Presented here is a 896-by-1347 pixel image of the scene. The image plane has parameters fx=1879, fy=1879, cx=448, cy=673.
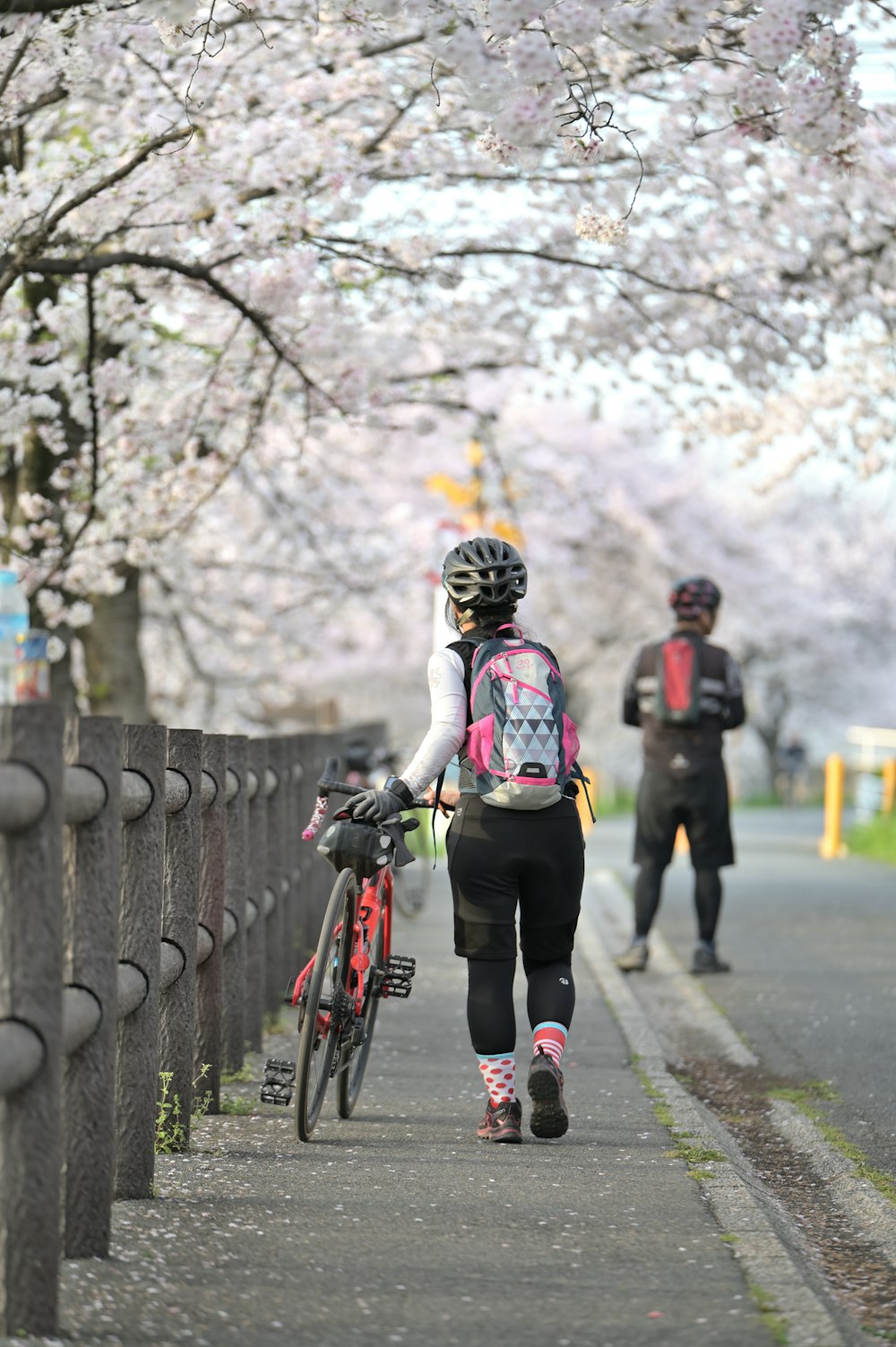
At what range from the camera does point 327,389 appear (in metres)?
12.8

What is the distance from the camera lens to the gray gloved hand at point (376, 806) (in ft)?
17.3

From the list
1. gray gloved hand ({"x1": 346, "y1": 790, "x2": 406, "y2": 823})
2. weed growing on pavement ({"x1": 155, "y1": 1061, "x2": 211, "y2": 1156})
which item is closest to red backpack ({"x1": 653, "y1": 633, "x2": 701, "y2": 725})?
gray gloved hand ({"x1": 346, "y1": 790, "x2": 406, "y2": 823})

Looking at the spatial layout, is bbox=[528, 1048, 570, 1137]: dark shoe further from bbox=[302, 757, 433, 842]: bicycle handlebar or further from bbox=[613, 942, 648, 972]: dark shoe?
bbox=[613, 942, 648, 972]: dark shoe

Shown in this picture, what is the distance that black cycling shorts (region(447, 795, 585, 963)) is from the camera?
545 centimetres

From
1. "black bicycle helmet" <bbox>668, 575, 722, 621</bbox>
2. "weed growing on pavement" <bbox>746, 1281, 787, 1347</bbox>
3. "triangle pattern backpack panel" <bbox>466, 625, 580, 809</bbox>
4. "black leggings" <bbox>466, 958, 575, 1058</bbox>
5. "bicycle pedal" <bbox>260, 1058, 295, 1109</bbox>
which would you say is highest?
"black bicycle helmet" <bbox>668, 575, 722, 621</bbox>

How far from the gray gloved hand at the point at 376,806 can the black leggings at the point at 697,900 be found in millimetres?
4834

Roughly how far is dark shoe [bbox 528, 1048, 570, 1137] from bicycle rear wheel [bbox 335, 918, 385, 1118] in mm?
619

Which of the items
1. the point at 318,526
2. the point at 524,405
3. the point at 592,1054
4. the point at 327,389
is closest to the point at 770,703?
the point at 524,405

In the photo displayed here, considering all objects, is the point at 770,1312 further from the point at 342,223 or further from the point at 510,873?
the point at 342,223

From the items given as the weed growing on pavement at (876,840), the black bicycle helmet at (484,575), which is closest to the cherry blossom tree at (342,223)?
the black bicycle helmet at (484,575)

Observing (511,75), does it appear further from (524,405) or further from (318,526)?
(524,405)

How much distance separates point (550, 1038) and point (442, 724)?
99cm

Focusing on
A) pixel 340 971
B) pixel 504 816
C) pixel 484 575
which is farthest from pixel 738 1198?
pixel 484 575

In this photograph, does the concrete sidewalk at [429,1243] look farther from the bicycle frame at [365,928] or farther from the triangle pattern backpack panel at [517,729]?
the triangle pattern backpack panel at [517,729]
